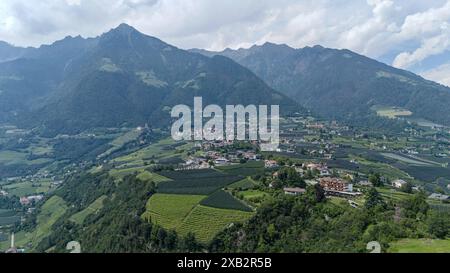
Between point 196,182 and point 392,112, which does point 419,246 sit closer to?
point 196,182

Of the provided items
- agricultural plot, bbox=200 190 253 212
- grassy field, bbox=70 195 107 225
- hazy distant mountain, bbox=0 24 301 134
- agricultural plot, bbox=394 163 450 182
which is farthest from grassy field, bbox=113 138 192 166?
hazy distant mountain, bbox=0 24 301 134

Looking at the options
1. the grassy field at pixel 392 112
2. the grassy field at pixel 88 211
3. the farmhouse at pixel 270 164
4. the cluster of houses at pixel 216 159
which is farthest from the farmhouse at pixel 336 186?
the grassy field at pixel 392 112

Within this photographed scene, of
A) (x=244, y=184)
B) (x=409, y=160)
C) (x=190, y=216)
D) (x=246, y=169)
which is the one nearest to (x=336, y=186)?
(x=244, y=184)

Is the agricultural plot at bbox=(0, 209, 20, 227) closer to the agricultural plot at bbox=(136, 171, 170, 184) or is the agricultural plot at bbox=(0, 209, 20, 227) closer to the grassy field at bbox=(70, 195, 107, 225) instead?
the grassy field at bbox=(70, 195, 107, 225)

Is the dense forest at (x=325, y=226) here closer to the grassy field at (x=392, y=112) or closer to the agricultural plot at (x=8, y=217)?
the agricultural plot at (x=8, y=217)
